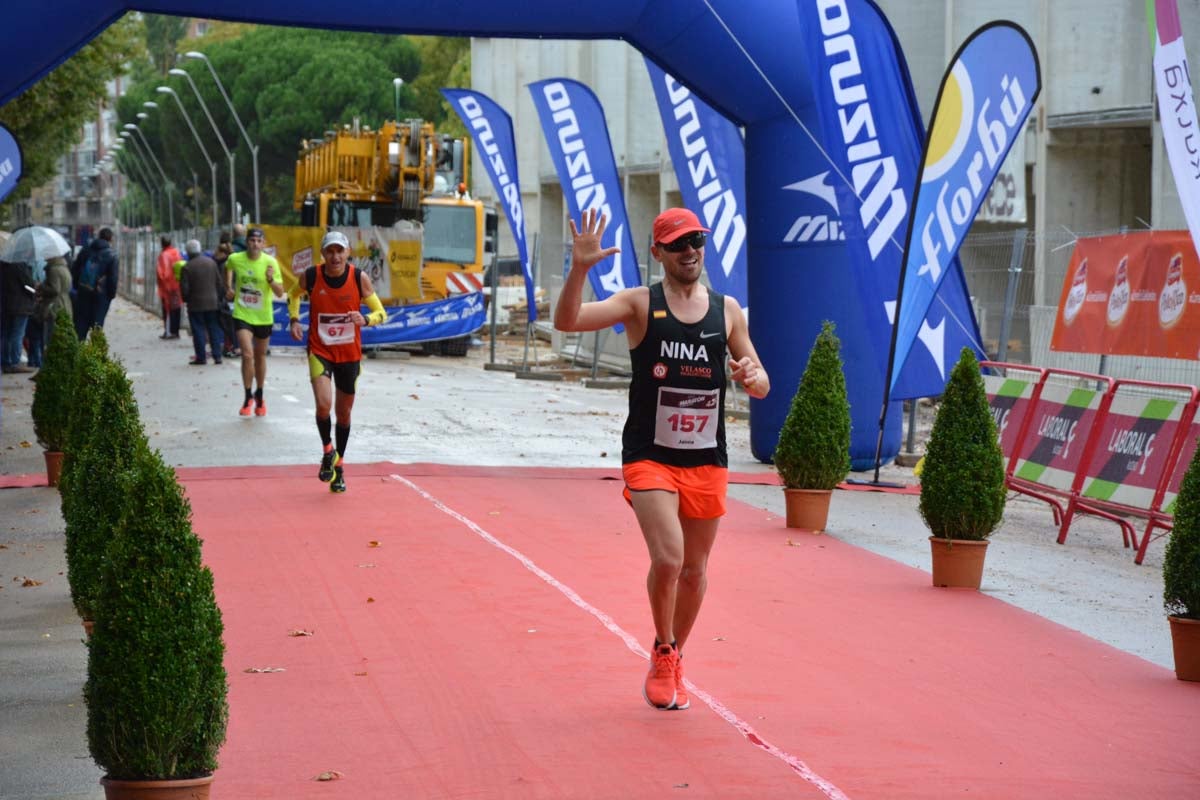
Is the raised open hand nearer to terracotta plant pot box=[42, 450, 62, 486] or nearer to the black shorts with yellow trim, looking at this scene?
the black shorts with yellow trim

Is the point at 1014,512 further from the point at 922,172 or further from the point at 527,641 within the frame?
the point at 527,641

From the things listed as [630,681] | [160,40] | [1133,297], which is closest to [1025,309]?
[1133,297]

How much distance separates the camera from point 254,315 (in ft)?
63.0

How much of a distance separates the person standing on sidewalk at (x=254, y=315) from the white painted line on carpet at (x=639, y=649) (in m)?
6.24

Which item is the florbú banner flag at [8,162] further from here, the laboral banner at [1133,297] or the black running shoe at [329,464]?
the laboral banner at [1133,297]

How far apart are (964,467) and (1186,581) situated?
2.33m

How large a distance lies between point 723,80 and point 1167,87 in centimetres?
678

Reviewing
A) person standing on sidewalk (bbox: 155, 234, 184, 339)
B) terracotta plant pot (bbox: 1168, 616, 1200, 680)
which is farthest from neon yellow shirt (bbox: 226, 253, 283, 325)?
person standing on sidewalk (bbox: 155, 234, 184, 339)

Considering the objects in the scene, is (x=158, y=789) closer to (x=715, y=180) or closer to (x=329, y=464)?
(x=329, y=464)

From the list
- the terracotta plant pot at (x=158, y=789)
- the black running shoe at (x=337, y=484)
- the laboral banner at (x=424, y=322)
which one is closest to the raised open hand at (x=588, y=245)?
the terracotta plant pot at (x=158, y=789)

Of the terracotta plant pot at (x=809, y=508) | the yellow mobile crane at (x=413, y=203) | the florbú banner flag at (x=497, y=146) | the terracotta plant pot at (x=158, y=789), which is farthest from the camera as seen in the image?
the yellow mobile crane at (x=413, y=203)

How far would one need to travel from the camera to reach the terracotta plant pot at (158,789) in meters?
4.73

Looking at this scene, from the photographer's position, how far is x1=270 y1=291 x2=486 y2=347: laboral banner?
32.3m

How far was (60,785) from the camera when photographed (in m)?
5.77
